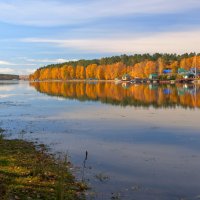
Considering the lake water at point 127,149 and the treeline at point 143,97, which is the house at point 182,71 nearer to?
the treeline at point 143,97

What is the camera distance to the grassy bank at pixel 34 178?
36.0ft

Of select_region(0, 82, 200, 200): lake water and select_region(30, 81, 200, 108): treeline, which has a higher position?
select_region(0, 82, 200, 200): lake water

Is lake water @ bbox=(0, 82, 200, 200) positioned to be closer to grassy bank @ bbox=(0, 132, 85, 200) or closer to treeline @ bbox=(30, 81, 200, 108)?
grassy bank @ bbox=(0, 132, 85, 200)

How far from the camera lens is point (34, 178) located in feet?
42.2

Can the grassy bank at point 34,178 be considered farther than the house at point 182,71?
No

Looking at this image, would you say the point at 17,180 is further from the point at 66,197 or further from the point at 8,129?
the point at 8,129

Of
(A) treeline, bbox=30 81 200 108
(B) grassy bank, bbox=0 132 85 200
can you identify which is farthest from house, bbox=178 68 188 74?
(B) grassy bank, bbox=0 132 85 200

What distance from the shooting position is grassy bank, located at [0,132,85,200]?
10969 millimetres

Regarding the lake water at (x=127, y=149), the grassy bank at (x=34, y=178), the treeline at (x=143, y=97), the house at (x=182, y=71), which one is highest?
the house at (x=182, y=71)

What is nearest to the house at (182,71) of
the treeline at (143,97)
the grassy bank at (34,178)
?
the treeline at (143,97)

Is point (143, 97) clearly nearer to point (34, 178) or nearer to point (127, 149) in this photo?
point (127, 149)

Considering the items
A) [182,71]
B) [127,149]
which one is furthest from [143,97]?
[182,71]

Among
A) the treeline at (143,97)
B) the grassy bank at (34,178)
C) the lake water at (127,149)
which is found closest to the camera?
the grassy bank at (34,178)

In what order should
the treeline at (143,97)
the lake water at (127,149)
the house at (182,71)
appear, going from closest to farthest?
the lake water at (127,149)
the treeline at (143,97)
the house at (182,71)
